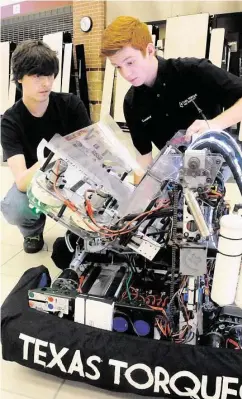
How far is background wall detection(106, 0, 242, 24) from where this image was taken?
191 inches

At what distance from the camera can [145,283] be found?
1.54m

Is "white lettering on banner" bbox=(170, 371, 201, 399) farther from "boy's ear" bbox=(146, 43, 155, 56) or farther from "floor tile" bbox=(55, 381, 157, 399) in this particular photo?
"boy's ear" bbox=(146, 43, 155, 56)

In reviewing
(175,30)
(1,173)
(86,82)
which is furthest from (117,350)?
(86,82)

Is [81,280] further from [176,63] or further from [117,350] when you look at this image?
[176,63]

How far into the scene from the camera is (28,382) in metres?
1.33

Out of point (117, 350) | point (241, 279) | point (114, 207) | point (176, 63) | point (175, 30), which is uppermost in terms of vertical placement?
point (175, 30)

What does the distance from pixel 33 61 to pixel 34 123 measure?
0.39 meters

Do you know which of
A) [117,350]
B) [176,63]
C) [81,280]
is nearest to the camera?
[117,350]

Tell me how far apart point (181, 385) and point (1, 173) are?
3.46m

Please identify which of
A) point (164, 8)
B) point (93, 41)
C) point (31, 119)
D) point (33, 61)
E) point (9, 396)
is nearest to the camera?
point (9, 396)

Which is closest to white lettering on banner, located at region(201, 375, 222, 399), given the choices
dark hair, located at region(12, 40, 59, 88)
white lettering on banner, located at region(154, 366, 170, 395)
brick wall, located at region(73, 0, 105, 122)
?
white lettering on banner, located at region(154, 366, 170, 395)

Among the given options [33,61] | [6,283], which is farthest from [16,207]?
[33,61]

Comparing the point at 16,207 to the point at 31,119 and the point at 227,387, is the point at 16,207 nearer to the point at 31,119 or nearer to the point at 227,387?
the point at 31,119

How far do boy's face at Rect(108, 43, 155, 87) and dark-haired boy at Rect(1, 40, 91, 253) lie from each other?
1.69 ft
